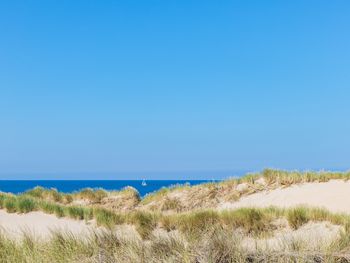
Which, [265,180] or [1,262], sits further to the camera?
[265,180]

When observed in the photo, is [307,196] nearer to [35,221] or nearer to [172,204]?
[172,204]

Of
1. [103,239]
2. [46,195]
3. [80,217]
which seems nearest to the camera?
[103,239]

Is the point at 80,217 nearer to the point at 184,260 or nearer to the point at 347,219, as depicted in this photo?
the point at 347,219

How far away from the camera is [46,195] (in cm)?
2078

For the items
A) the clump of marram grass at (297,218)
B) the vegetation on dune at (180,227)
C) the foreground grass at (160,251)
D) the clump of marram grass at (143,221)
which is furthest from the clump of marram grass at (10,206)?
the foreground grass at (160,251)

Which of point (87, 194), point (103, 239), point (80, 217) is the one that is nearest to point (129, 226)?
point (80, 217)

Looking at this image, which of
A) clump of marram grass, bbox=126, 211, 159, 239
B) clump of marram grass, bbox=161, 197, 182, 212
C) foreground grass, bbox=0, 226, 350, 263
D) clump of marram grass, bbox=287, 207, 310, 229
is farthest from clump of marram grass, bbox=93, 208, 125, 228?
clump of marram grass, bbox=161, 197, 182, 212

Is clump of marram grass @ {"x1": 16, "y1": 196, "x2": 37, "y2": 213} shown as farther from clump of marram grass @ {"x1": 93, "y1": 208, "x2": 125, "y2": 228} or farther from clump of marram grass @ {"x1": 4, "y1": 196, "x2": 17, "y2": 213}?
clump of marram grass @ {"x1": 93, "y1": 208, "x2": 125, "y2": 228}

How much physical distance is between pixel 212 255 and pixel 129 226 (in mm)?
6884

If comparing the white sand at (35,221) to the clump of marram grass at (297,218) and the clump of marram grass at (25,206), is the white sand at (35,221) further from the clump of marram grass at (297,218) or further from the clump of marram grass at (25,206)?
the clump of marram grass at (297,218)

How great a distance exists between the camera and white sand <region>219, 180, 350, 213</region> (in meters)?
16.1

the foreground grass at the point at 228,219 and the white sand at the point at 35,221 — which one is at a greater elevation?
the foreground grass at the point at 228,219

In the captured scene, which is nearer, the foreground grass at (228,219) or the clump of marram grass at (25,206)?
the foreground grass at (228,219)

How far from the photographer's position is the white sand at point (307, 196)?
1609 centimetres
